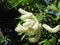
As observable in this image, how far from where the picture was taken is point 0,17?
13.9 feet

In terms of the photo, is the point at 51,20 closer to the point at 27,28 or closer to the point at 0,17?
the point at 27,28

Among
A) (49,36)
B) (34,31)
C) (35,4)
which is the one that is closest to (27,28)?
(34,31)

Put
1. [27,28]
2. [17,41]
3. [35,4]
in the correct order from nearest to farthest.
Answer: [27,28], [35,4], [17,41]

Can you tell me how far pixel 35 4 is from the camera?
2.54m

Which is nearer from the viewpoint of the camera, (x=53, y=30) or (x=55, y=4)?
(x=53, y=30)

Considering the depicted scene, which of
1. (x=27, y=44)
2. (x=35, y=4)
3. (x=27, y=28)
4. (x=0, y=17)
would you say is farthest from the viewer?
(x=0, y=17)

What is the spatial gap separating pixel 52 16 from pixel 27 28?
0.44m

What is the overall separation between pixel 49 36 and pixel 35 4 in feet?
1.17

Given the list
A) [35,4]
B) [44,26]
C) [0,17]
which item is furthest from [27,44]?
[0,17]

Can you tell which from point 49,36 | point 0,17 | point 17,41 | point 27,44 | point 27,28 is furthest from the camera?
point 0,17

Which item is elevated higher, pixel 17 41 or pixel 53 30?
pixel 53 30

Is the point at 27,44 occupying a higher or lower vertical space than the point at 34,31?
lower

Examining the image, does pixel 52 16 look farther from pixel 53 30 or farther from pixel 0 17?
pixel 0 17

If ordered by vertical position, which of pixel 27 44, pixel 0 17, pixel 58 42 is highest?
pixel 58 42
